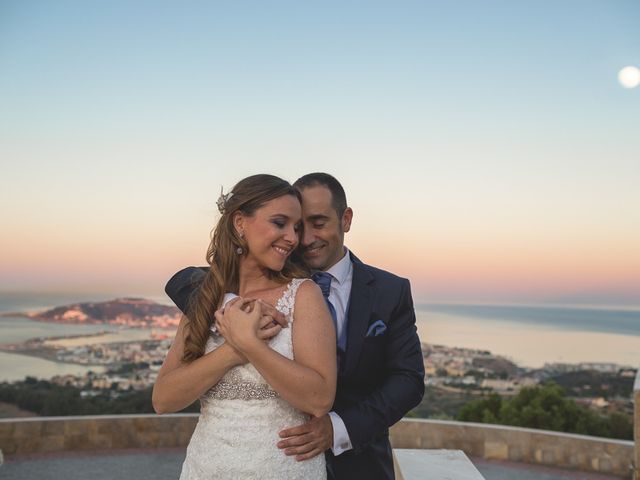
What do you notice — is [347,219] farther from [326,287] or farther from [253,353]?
[253,353]

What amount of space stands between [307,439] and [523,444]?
6751mm

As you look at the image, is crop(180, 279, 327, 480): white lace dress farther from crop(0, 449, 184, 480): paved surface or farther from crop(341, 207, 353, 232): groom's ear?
crop(0, 449, 184, 480): paved surface

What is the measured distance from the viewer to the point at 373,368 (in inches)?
99.9

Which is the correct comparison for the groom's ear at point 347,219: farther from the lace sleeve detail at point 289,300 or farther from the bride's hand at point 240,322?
the bride's hand at point 240,322

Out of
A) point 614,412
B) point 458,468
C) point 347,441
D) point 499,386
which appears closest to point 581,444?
point 614,412

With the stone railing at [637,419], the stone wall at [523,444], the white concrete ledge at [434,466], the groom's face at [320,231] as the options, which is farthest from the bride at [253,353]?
the stone wall at [523,444]

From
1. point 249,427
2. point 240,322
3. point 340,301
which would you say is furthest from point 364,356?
point 240,322

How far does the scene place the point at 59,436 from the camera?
27.5 feet

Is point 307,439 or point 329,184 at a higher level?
point 329,184

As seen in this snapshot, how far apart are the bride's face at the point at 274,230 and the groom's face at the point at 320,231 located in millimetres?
558

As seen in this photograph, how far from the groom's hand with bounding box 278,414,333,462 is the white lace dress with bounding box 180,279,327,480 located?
0.02m

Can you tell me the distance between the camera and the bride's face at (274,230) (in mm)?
2160

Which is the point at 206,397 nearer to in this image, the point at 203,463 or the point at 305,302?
the point at 203,463

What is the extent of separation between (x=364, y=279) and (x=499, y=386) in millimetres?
11713
